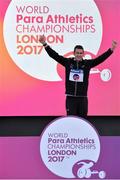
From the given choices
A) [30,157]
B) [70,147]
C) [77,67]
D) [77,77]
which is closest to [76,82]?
[77,77]

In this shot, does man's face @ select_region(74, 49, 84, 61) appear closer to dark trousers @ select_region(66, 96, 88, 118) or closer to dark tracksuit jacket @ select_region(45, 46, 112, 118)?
dark tracksuit jacket @ select_region(45, 46, 112, 118)

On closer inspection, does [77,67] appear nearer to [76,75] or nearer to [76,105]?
[76,75]

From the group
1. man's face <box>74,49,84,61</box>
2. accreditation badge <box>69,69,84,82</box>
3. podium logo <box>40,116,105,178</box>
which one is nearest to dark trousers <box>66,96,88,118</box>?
accreditation badge <box>69,69,84,82</box>

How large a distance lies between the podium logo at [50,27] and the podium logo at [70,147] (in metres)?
1.31

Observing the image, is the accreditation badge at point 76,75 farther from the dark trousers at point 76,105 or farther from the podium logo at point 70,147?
the podium logo at point 70,147

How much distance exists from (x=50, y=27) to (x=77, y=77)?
0.95 m

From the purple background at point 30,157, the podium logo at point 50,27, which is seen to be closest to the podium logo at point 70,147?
the purple background at point 30,157

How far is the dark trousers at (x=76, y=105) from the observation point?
5961 millimetres

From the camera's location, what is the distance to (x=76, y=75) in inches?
230

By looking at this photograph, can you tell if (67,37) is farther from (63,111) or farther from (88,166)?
(88,166)

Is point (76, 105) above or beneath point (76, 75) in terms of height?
beneath

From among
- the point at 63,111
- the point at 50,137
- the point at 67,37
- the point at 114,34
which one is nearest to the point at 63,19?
the point at 67,37

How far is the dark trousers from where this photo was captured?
596cm

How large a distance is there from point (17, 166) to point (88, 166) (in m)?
0.84
